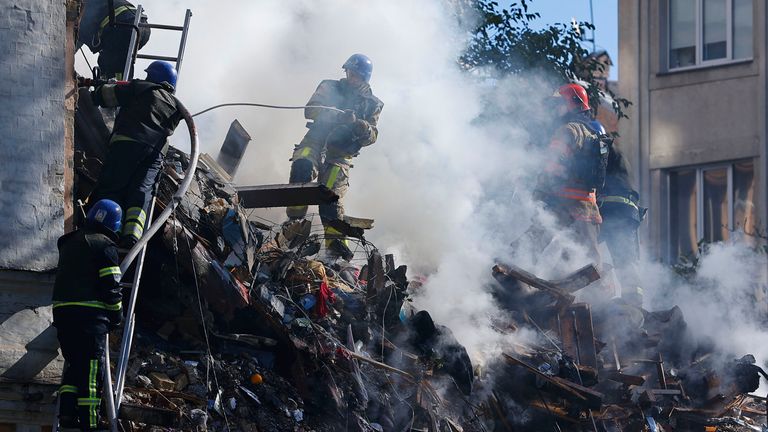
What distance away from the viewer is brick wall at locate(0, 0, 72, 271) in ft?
29.8

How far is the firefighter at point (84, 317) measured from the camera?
8.09 m

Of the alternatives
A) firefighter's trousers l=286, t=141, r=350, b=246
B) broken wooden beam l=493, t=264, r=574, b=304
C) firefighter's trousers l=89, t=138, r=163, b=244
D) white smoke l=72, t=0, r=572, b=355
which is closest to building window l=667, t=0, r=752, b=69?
white smoke l=72, t=0, r=572, b=355

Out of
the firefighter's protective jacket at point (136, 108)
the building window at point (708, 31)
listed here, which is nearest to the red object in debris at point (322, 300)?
the firefighter's protective jacket at point (136, 108)

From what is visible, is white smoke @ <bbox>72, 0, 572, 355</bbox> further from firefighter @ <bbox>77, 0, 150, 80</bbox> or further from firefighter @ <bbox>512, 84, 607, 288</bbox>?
firefighter @ <bbox>77, 0, 150, 80</bbox>

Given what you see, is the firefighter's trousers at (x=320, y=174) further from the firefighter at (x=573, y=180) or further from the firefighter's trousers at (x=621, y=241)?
the firefighter's trousers at (x=621, y=241)

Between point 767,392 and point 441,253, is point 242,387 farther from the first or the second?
point 767,392

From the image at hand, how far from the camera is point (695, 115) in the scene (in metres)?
21.1

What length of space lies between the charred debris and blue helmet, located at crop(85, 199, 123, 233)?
1.06 m

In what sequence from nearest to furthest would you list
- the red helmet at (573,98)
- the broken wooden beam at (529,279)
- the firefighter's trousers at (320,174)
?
the broken wooden beam at (529,279) < the firefighter's trousers at (320,174) < the red helmet at (573,98)

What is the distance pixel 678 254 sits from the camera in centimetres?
2106

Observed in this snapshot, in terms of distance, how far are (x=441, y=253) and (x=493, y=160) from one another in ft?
5.80

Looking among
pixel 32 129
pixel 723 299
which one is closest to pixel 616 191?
pixel 723 299

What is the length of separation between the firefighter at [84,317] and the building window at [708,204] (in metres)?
13.7

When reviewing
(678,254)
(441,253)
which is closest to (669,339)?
(441,253)
